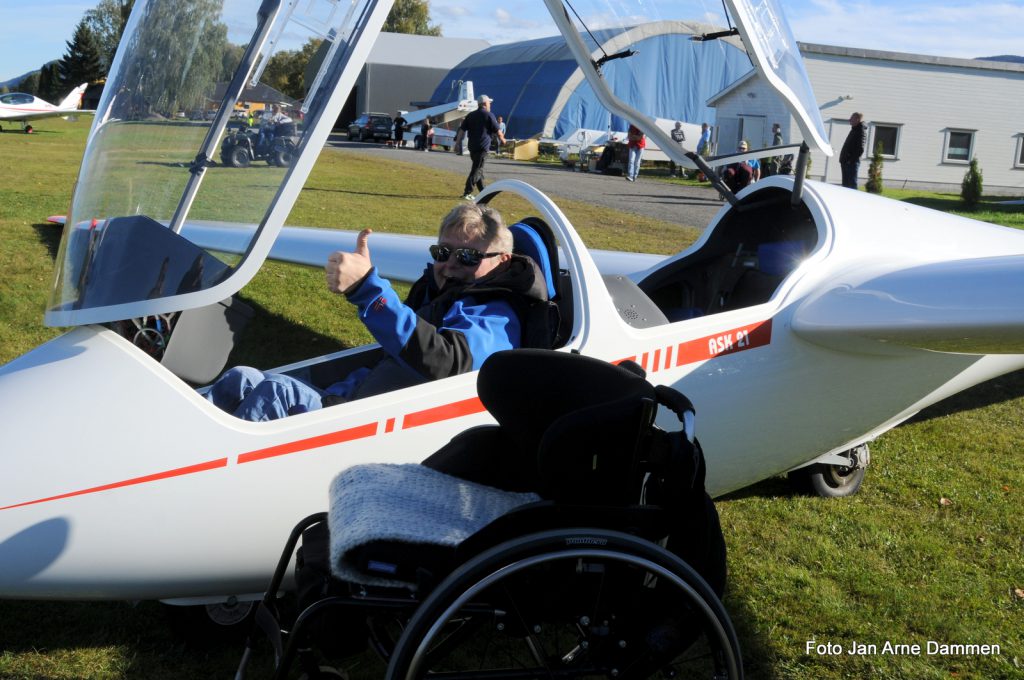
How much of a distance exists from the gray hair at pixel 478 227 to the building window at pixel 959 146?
32.6m

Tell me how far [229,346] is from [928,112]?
32786 mm

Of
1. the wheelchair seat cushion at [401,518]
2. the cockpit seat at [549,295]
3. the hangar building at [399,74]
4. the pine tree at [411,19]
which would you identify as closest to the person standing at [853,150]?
the cockpit seat at [549,295]

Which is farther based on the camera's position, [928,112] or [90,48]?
[90,48]

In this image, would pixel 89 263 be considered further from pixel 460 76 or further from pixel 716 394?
pixel 460 76

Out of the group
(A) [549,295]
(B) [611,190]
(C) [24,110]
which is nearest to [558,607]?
(A) [549,295]

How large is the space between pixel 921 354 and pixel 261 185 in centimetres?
307

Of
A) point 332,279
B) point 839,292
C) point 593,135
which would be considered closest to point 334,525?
point 332,279

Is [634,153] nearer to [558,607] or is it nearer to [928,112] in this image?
[928,112]

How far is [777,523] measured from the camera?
175 inches

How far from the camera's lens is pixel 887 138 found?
104ft

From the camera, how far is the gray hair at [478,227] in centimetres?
344

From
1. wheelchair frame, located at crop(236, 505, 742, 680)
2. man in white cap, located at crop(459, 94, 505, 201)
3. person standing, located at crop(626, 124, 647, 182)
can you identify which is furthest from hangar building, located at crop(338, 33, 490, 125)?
wheelchair frame, located at crop(236, 505, 742, 680)

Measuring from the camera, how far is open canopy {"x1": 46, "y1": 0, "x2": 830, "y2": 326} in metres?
2.84

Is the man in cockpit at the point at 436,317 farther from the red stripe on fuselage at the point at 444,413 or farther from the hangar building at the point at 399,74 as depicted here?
the hangar building at the point at 399,74
